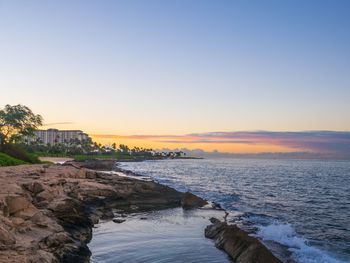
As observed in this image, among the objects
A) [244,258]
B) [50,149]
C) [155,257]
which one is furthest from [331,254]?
[50,149]

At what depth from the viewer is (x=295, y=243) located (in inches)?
846

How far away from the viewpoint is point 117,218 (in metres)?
27.1

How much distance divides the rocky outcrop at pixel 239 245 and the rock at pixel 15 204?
9916 millimetres

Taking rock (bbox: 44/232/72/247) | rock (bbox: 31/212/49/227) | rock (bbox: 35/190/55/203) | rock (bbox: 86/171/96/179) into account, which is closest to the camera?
rock (bbox: 44/232/72/247)

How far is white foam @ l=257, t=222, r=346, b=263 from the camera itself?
18.5 meters

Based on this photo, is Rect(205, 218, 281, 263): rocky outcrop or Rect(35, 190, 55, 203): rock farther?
Rect(35, 190, 55, 203): rock

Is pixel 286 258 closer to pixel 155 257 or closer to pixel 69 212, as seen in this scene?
pixel 155 257

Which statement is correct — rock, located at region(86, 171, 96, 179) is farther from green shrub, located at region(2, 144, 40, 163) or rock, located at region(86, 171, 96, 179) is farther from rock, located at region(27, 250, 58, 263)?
rock, located at region(27, 250, 58, 263)

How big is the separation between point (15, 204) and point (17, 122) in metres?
79.7

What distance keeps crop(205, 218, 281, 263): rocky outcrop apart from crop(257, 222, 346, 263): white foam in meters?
2.42

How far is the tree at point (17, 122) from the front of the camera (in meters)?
91.4

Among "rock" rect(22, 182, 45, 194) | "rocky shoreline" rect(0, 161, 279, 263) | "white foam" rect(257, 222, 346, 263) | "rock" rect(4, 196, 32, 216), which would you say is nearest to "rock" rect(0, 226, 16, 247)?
"rocky shoreline" rect(0, 161, 279, 263)

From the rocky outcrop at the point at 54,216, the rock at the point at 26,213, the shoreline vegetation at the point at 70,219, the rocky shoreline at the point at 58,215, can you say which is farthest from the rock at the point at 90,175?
the rock at the point at 26,213

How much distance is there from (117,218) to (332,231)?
14788mm
